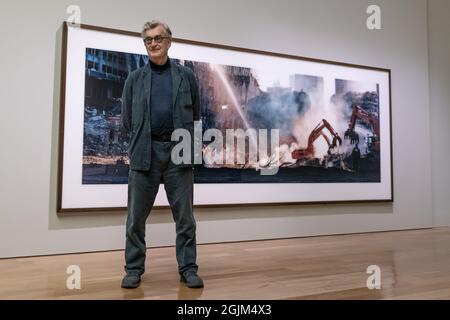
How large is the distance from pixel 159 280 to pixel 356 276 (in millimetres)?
1183

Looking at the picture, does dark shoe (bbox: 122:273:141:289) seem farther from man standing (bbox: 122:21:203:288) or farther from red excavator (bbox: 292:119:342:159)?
red excavator (bbox: 292:119:342:159)

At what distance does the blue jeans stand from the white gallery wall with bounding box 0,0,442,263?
1228 millimetres

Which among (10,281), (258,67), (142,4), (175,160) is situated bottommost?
(10,281)

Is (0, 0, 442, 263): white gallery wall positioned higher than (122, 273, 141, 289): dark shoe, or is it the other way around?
(0, 0, 442, 263): white gallery wall

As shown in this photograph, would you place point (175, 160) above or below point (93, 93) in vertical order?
below

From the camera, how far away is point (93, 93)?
3492 mm

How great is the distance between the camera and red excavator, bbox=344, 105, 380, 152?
15.2 feet

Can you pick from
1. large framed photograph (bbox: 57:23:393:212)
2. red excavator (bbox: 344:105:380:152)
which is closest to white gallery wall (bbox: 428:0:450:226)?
large framed photograph (bbox: 57:23:393:212)

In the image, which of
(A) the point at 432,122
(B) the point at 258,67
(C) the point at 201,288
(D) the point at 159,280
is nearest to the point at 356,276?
(C) the point at 201,288

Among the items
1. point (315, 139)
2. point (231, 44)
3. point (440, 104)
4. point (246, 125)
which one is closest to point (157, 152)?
point (246, 125)

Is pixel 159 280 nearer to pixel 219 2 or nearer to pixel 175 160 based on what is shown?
pixel 175 160

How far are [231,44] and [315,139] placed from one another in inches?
51.6

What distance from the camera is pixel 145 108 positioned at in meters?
2.33

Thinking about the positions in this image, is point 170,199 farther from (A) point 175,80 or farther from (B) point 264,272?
(B) point 264,272
